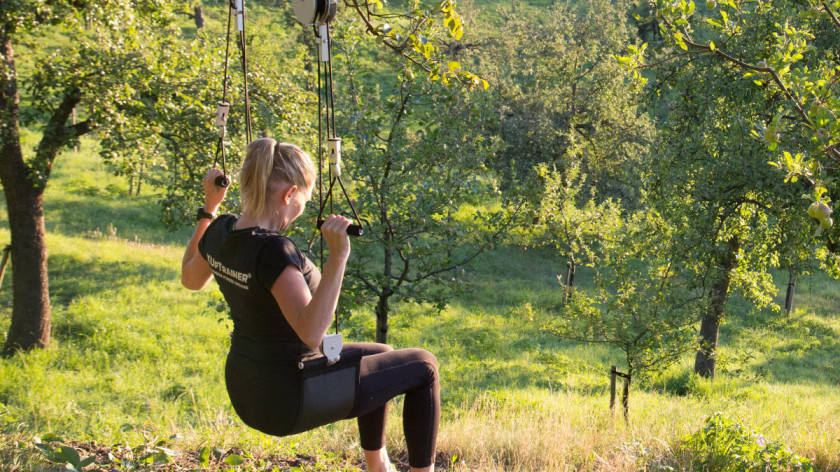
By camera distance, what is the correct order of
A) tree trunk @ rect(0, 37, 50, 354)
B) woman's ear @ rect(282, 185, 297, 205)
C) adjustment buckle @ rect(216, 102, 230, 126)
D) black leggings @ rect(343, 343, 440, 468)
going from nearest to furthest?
woman's ear @ rect(282, 185, 297, 205) < black leggings @ rect(343, 343, 440, 468) < adjustment buckle @ rect(216, 102, 230, 126) < tree trunk @ rect(0, 37, 50, 354)

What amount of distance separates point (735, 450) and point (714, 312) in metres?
6.25

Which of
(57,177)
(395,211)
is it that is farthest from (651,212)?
(57,177)

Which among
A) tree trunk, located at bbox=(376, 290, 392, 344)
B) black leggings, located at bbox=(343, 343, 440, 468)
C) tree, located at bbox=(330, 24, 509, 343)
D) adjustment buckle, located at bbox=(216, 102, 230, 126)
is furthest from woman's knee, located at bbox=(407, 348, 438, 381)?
tree trunk, located at bbox=(376, 290, 392, 344)

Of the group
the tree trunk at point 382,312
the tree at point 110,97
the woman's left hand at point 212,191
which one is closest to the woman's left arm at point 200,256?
the woman's left hand at point 212,191

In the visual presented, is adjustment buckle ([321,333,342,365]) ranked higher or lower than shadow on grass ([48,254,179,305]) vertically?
higher

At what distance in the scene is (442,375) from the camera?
10992 millimetres

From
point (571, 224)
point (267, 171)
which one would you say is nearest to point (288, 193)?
point (267, 171)

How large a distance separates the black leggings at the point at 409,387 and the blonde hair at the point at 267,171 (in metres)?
0.69

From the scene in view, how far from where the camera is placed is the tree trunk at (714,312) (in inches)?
366

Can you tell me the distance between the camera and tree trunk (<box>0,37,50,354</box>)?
923 centimetres

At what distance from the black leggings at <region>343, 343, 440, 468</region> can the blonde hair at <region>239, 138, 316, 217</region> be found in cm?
69

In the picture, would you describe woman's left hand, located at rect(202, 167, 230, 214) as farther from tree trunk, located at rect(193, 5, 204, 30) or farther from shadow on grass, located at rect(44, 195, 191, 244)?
tree trunk, located at rect(193, 5, 204, 30)

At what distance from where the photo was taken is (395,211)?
6.36 meters

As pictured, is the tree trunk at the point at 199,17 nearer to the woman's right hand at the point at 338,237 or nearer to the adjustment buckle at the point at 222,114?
the adjustment buckle at the point at 222,114
